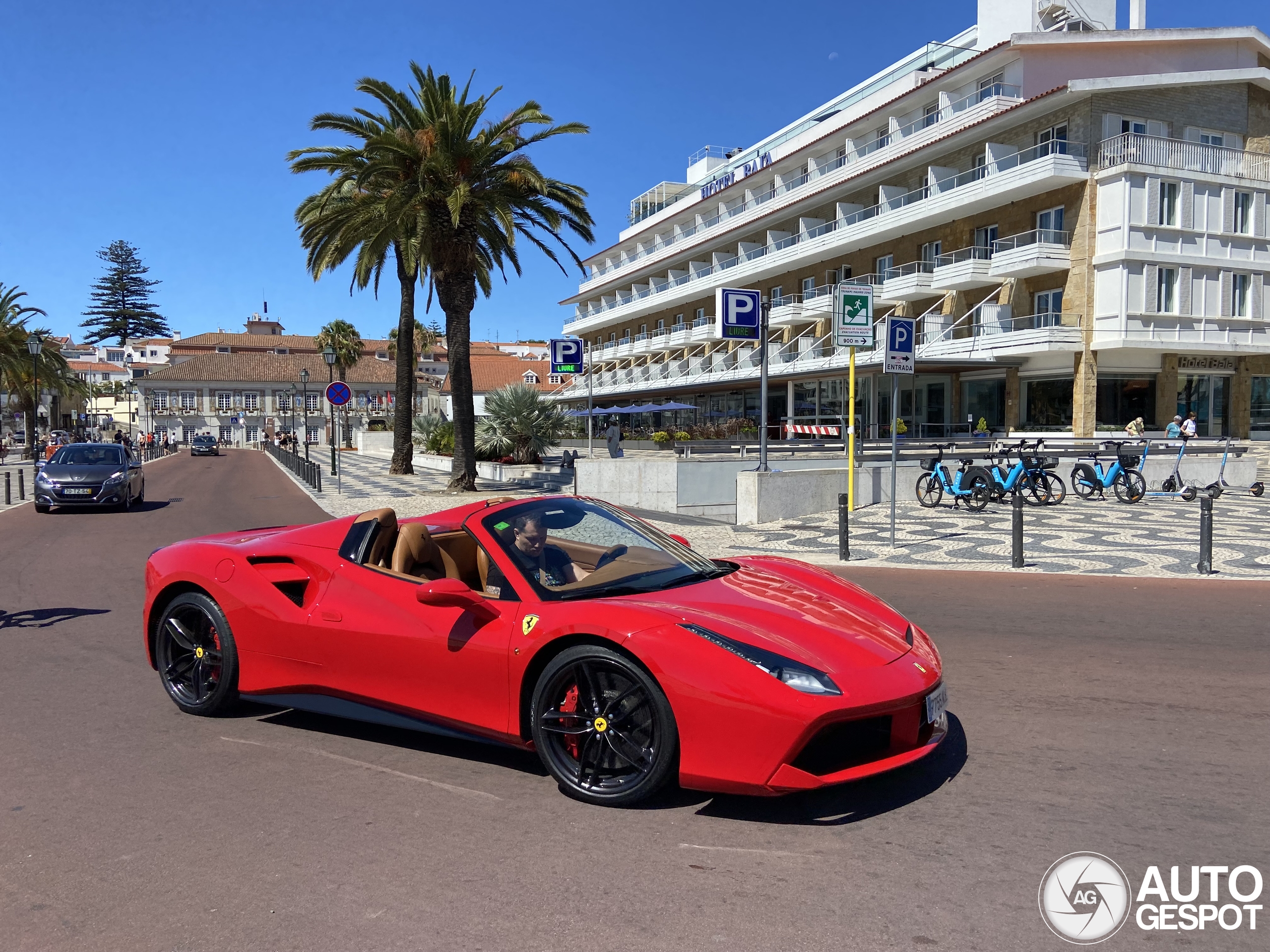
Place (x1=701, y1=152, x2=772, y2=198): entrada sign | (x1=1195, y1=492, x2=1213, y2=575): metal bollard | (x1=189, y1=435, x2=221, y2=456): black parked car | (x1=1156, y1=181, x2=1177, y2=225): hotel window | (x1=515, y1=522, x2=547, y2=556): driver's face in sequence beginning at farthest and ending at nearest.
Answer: (x1=189, y1=435, x2=221, y2=456): black parked car → (x1=701, y1=152, x2=772, y2=198): entrada sign → (x1=1156, y1=181, x2=1177, y2=225): hotel window → (x1=1195, y1=492, x2=1213, y2=575): metal bollard → (x1=515, y1=522, x2=547, y2=556): driver's face

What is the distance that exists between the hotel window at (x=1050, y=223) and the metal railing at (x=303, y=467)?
84.8ft

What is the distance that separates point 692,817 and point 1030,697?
277 cm

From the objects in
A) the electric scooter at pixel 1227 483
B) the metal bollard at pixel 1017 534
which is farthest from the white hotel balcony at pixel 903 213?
the metal bollard at pixel 1017 534

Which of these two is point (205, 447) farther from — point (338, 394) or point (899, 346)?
point (899, 346)

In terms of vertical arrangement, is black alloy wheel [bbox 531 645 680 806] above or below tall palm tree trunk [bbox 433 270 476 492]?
below

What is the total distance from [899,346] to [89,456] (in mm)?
18551

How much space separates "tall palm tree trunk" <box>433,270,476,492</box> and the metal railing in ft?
19.7

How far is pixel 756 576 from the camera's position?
4965 mm

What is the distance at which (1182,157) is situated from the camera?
3228 centimetres

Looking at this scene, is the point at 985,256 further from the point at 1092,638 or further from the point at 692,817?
the point at 692,817

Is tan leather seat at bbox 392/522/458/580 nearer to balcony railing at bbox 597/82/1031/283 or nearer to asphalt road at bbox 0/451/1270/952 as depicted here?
asphalt road at bbox 0/451/1270/952

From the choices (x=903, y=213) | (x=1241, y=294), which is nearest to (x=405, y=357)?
(x=903, y=213)

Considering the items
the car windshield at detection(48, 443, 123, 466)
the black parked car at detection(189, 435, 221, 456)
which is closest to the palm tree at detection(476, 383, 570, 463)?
the car windshield at detection(48, 443, 123, 466)

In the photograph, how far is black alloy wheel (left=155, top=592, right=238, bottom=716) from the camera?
5.18m
